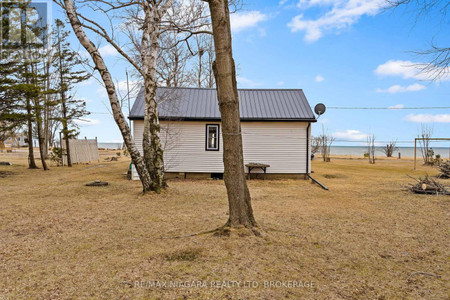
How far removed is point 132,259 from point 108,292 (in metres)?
0.89

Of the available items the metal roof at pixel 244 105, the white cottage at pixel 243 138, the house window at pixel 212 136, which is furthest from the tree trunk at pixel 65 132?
the house window at pixel 212 136

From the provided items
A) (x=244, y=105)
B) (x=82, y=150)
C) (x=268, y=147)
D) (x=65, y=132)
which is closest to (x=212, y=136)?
(x=244, y=105)

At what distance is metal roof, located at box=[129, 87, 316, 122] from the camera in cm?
1359

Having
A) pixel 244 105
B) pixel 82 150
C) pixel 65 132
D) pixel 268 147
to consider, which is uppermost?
pixel 244 105

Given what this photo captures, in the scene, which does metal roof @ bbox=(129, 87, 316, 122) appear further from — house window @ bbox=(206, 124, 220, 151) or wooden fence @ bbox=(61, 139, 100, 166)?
wooden fence @ bbox=(61, 139, 100, 166)

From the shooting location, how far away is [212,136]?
45.8ft

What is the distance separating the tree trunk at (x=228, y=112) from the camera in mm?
4699

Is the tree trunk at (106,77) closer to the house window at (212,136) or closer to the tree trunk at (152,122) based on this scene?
the tree trunk at (152,122)

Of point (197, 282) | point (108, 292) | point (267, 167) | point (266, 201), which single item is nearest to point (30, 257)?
point (108, 292)

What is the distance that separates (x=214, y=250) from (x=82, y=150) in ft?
73.5

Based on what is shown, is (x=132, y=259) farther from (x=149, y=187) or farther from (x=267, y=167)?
(x=267, y=167)

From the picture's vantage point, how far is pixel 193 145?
45.1 ft

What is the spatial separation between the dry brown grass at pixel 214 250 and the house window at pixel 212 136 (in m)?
6.06

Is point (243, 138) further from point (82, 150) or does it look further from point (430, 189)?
point (82, 150)
